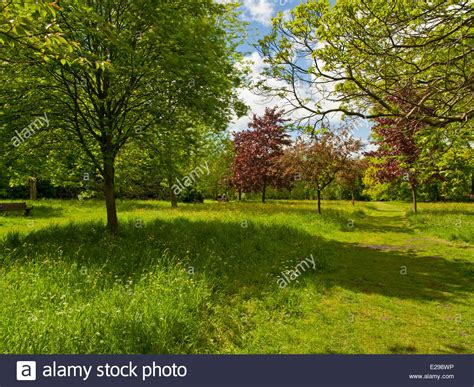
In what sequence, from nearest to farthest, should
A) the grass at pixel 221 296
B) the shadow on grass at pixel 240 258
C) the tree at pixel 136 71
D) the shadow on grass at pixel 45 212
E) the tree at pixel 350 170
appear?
the grass at pixel 221 296
the shadow on grass at pixel 240 258
the tree at pixel 136 71
the shadow on grass at pixel 45 212
the tree at pixel 350 170

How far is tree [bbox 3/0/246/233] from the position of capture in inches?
380

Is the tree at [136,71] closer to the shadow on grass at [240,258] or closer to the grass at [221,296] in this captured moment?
the shadow on grass at [240,258]

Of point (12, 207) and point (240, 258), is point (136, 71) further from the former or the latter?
point (12, 207)

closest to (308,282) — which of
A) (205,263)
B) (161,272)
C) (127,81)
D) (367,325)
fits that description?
(367,325)

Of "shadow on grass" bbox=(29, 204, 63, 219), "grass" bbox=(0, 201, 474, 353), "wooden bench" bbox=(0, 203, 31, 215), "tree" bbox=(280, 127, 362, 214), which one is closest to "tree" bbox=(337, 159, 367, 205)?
"tree" bbox=(280, 127, 362, 214)

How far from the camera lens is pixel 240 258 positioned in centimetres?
1017

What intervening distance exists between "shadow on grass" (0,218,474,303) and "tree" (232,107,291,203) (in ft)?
69.0

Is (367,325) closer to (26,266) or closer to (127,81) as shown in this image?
(26,266)

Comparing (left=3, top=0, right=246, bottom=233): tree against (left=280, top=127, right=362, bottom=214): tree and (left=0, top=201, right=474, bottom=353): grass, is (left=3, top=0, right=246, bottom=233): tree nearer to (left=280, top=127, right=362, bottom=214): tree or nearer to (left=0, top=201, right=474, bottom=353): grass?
(left=0, top=201, right=474, bottom=353): grass

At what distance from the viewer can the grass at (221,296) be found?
4844 mm

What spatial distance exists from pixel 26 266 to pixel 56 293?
84.4 inches

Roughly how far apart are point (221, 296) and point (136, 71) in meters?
7.24

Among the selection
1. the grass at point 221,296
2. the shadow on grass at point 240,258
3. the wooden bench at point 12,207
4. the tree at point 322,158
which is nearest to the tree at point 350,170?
the tree at point 322,158

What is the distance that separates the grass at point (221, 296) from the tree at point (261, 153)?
22.2m
